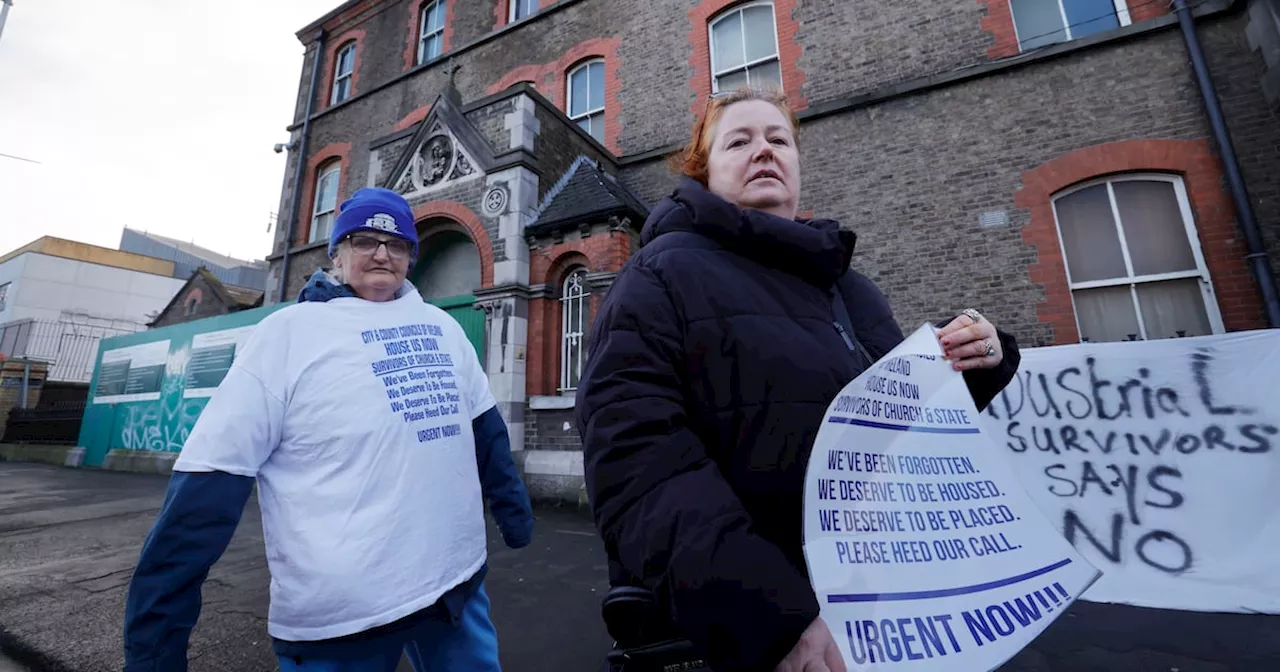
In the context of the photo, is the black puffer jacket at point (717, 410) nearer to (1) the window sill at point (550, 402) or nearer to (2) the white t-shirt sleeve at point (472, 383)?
(2) the white t-shirt sleeve at point (472, 383)

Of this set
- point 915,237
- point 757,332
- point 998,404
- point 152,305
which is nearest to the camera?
point 757,332

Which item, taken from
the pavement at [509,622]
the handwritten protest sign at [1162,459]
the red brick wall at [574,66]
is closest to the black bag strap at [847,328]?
the pavement at [509,622]

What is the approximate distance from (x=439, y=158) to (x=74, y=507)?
7497 millimetres

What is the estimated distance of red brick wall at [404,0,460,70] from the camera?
1266 cm

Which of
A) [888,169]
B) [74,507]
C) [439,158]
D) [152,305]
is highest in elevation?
[152,305]

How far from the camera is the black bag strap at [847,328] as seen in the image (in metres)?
1.26

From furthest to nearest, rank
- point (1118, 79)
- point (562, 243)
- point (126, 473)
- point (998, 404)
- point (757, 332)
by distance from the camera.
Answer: point (126, 473) → point (562, 243) → point (1118, 79) → point (998, 404) → point (757, 332)

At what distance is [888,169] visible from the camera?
23.9 ft

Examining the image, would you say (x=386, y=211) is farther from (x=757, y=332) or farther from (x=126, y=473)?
(x=126, y=473)

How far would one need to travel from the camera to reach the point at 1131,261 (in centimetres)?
602

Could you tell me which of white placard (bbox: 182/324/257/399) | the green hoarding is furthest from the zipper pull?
white placard (bbox: 182/324/257/399)

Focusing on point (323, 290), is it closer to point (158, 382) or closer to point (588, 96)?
point (588, 96)

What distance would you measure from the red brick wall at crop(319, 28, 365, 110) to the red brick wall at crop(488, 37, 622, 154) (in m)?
5.80

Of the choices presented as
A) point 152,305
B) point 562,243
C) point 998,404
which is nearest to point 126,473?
point 562,243
